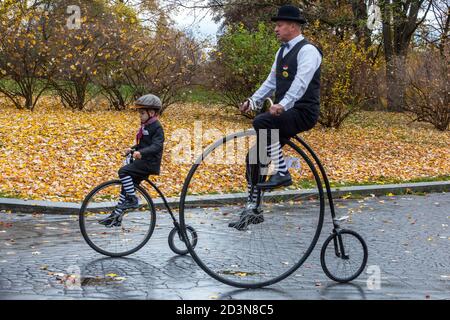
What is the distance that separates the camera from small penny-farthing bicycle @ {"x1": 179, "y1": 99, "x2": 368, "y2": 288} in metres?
6.05

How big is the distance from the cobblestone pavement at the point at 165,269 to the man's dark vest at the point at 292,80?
1523 millimetres

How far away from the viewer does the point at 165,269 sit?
21.9 ft

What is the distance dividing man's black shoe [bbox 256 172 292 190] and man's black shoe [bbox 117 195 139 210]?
5.76 ft

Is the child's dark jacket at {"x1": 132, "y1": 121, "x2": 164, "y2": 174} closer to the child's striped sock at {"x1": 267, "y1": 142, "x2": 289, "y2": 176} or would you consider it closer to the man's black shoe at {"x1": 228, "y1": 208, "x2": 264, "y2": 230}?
the man's black shoe at {"x1": 228, "y1": 208, "x2": 264, "y2": 230}

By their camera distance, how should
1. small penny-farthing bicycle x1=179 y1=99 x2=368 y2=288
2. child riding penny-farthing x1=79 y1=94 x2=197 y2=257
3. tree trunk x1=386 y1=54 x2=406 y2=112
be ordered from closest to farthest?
small penny-farthing bicycle x1=179 y1=99 x2=368 y2=288 < child riding penny-farthing x1=79 y1=94 x2=197 y2=257 < tree trunk x1=386 y1=54 x2=406 y2=112

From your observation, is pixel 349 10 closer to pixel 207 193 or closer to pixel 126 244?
pixel 207 193

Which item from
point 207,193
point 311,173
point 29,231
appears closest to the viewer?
point 311,173

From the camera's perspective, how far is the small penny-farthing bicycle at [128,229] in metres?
7.29

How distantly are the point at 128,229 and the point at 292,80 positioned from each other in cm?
262

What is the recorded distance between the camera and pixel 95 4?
3322 centimetres

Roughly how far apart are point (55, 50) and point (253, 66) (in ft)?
19.0

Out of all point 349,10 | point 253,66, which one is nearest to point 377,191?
point 253,66

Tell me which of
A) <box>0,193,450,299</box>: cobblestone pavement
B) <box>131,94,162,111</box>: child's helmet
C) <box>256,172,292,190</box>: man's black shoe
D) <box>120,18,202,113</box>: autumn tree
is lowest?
<box>0,193,450,299</box>: cobblestone pavement

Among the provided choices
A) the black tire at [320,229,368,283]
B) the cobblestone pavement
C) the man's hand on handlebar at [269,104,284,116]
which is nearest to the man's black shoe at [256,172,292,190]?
the man's hand on handlebar at [269,104,284,116]
